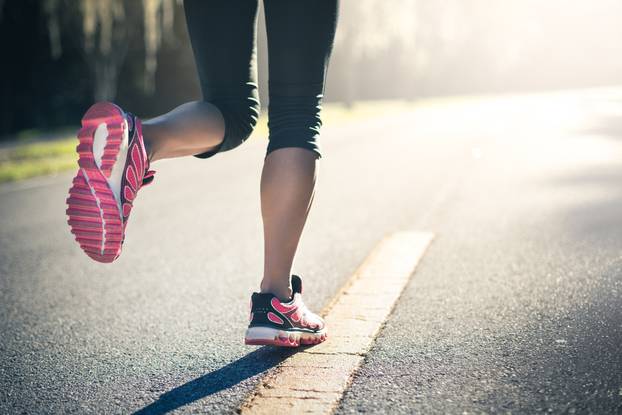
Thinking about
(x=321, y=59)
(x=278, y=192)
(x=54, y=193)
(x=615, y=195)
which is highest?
(x=321, y=59)

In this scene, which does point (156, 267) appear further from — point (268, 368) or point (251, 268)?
point (268, 368)

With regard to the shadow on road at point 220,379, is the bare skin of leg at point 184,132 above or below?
above

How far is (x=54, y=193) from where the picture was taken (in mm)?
6164

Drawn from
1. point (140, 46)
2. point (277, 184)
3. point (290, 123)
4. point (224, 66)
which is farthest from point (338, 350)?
point (140, 46)

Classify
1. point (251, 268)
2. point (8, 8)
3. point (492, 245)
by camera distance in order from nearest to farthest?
point (251, 268) < point (492, 245) < point (8, 8)

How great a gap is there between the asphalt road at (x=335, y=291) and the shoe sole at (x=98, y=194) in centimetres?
36

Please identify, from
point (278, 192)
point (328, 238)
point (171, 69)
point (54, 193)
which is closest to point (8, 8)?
point (171, 69)

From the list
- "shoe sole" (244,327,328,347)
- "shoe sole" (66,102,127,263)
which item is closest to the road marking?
"shoe sole" (244,327,328,347)

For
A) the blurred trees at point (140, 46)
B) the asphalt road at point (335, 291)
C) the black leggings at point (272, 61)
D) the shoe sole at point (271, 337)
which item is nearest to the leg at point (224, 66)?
the black leggings at point (272, 61)

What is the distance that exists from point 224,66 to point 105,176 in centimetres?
50

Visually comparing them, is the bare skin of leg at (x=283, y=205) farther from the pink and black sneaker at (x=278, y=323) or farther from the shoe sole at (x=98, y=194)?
the shoe sole at (x=98, y=194)

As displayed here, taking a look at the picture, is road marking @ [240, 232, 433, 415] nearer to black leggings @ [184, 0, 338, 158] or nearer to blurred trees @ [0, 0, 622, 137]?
black leggings @ [184, 0, 338, 158]

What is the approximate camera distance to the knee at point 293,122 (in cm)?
174

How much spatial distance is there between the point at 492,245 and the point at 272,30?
5.86 ft
